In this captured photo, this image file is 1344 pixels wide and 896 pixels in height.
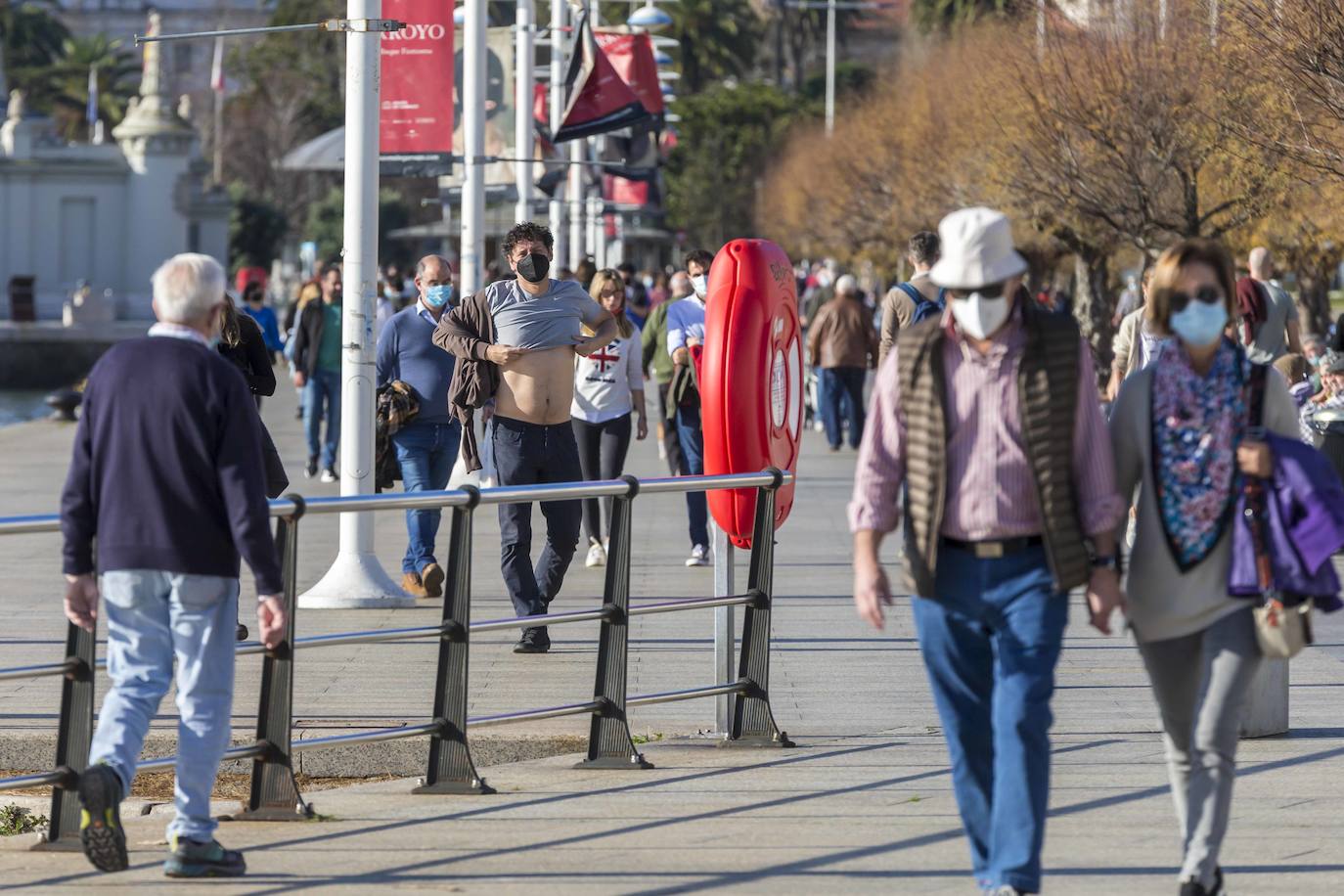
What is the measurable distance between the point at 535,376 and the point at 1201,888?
205 inches

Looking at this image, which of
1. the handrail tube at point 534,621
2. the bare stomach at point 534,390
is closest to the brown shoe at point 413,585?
the bare stomach at point 534,390

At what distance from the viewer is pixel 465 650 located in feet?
23.0

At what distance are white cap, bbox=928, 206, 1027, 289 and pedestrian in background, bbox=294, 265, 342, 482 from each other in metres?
13.6

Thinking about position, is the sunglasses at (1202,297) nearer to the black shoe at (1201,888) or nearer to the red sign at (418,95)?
the black shoe at (1201,888)

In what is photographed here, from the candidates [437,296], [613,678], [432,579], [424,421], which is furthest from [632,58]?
[613,678]

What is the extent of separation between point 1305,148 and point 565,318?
8.64 metres

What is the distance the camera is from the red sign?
44.0 feet

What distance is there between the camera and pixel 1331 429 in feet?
48.8

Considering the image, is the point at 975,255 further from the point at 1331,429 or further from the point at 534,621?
the point at 1331,429

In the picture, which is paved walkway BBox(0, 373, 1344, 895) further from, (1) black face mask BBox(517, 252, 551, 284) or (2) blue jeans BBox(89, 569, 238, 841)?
(1) black face mask BBox(517, 252, 551, 284)

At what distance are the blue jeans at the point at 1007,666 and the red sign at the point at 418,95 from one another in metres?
8.63

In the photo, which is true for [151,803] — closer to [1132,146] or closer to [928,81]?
[1132,146]

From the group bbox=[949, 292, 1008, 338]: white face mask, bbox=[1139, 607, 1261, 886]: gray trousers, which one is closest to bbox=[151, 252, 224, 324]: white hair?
bbox=[949, 292, 1008, 338]: white face mask

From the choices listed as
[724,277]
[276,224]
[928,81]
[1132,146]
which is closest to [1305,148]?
[1132,146]
